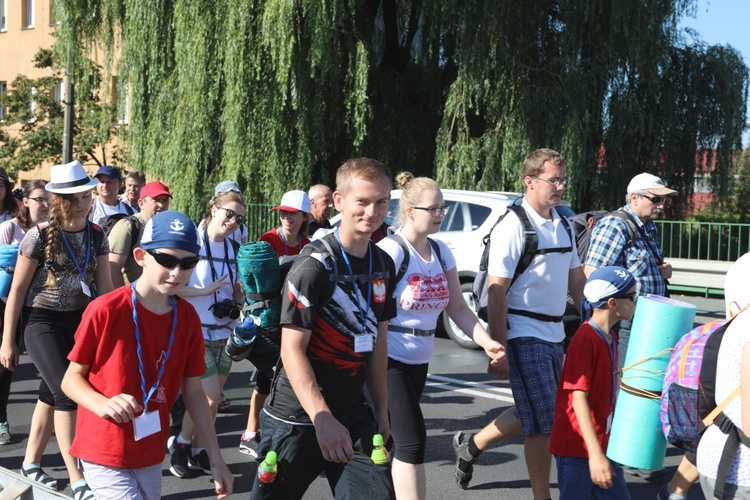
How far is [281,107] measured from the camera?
15102 mm

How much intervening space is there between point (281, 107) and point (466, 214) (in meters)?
5.13

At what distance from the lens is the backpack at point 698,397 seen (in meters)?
2.99

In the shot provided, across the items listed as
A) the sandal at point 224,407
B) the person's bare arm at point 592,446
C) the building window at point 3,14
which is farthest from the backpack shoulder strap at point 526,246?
the building window at point 3,14

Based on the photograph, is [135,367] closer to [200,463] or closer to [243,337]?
[243,337]

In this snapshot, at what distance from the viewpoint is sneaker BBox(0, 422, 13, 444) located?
6.44 meters

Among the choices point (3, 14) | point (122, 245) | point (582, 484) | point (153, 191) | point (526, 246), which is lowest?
point (582, 484)

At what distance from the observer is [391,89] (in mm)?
16812

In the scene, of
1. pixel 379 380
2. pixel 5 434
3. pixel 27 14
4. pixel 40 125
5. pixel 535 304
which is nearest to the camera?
pixel 379 380

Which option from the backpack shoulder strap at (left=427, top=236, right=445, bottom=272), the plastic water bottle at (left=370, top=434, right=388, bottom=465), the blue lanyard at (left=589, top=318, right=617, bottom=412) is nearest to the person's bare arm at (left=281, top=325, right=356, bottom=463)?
the plastic water bottle at (left=370, top=434, right=388, bottom=465)

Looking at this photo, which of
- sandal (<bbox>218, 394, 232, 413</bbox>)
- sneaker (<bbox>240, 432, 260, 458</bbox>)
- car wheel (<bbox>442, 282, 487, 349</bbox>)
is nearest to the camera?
sneaker (<bbox>240, 432, 260, 458</bbox>)

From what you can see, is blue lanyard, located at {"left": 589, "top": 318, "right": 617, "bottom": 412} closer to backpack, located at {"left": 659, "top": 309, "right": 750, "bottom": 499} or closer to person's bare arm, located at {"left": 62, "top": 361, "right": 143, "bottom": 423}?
backpack, located at {"left": 659, "top": 309, "right": 750, "bottom": 499}

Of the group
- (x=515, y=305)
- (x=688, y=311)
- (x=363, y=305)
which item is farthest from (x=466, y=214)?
(x=363, y=305)

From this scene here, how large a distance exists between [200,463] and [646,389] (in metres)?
2.93

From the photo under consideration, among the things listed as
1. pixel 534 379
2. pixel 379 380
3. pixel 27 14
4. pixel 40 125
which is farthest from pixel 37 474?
pixel 27 14
